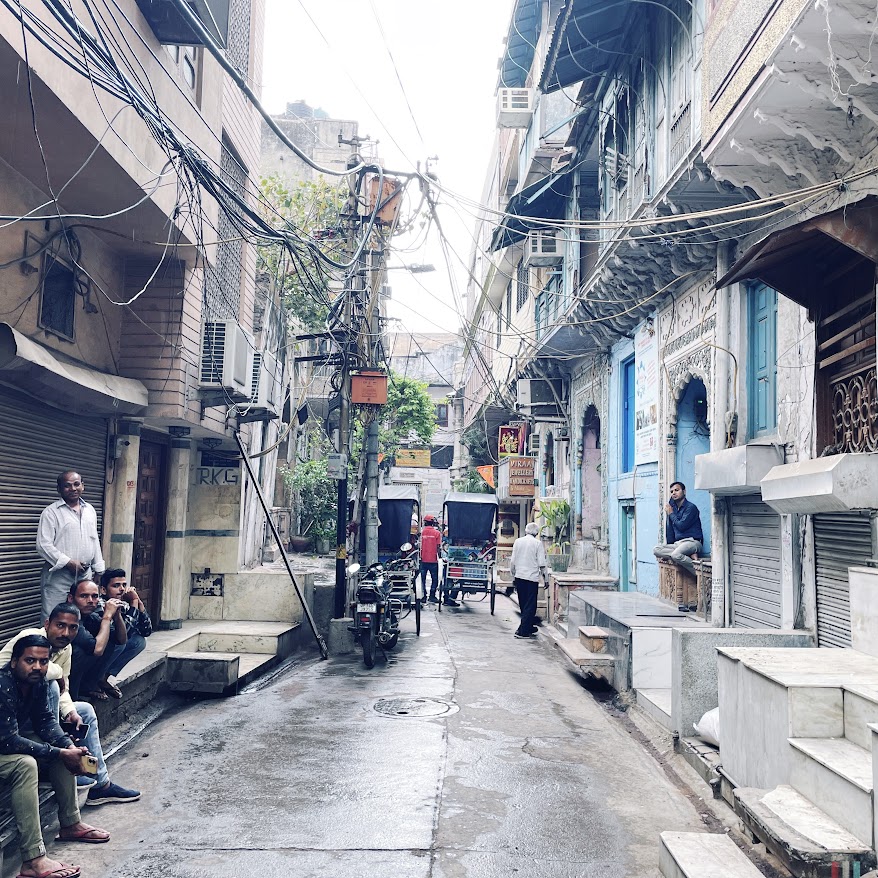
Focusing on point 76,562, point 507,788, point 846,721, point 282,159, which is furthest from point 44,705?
point 282,159

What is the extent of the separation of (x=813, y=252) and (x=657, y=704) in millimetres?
4545

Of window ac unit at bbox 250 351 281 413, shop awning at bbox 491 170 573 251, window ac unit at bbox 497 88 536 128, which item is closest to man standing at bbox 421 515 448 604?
shop awning at bbox 491 170 573 251

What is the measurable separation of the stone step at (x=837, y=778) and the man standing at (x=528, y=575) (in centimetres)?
948

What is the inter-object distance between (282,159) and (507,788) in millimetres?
28249

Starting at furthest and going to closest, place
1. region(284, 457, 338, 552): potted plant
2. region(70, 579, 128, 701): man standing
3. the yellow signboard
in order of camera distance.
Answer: the yellow signboard → region(284, 457, 338, 552): potted plant → region(70, 579, 128, 701): man standing

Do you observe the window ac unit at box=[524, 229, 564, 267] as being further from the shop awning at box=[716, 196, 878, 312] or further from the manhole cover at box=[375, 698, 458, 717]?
the manhole cover at box=[375, 698, 458, 717]

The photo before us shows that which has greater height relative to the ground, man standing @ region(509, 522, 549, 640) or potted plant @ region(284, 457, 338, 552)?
potted plant @ region(284, 457, 338, 552)

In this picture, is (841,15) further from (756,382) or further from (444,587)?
(444,587)

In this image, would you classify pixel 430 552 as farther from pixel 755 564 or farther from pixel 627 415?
pixel 755 564

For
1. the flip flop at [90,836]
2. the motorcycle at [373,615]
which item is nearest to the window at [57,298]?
the flip flop at [90,836]

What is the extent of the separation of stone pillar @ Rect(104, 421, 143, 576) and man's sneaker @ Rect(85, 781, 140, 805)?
4.61m

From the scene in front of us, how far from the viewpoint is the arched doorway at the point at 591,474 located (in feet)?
58.6

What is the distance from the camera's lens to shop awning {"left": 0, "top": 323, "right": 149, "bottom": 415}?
6.11 metres

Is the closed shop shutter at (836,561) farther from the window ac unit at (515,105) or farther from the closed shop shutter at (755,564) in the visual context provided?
the window ac unit at (515,105)
